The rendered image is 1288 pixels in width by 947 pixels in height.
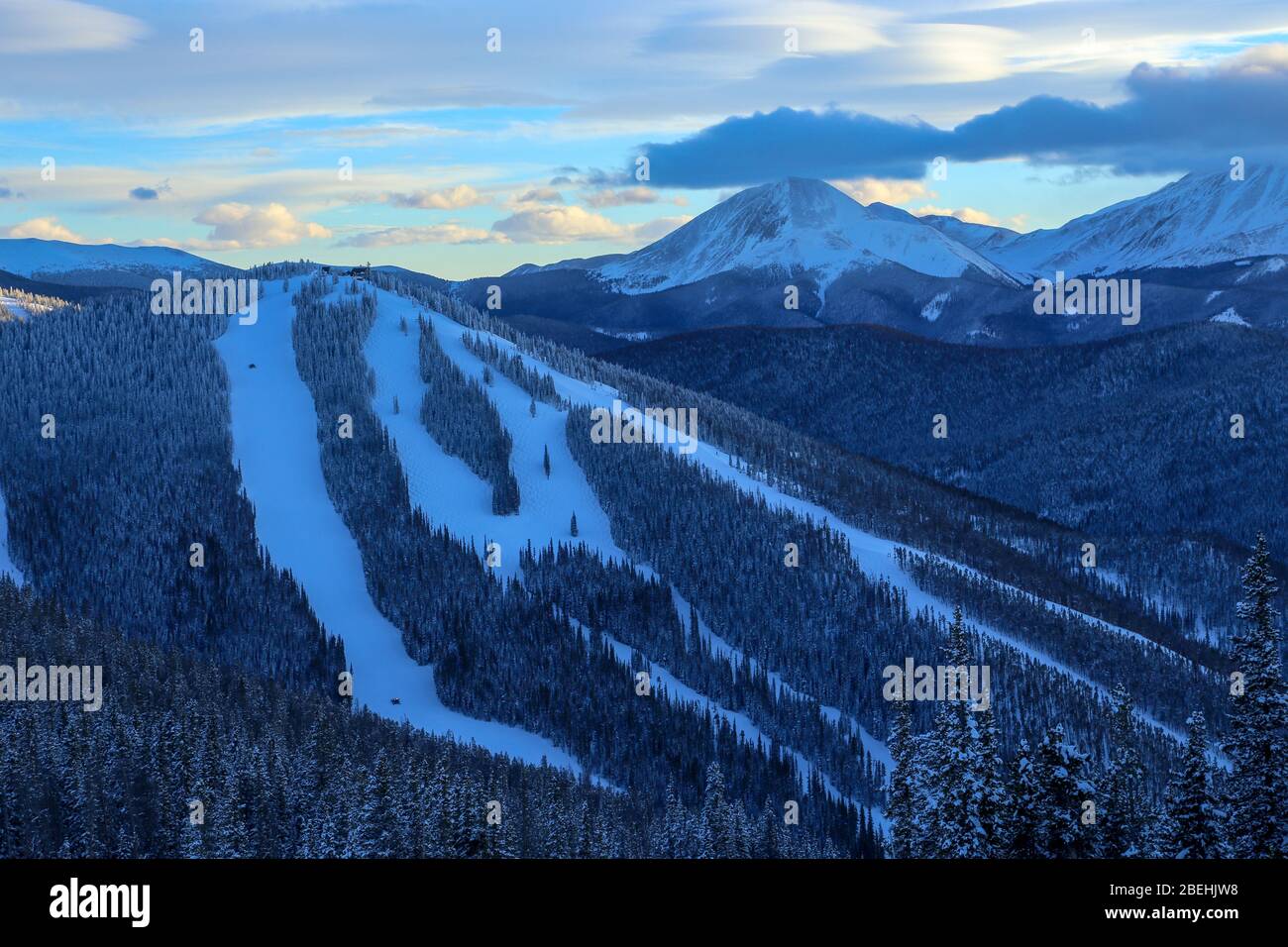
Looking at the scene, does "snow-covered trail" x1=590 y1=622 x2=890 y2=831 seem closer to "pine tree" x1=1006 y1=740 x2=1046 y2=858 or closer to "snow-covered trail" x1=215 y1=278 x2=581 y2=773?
"snow-covered trail" x1=215 y1=278 x2=581 y2=773

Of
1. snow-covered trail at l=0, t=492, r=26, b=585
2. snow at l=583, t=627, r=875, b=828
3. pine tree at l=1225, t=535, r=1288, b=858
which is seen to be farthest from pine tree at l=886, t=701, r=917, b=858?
snow-covered trail at l=0, t=492, r=26, b=585

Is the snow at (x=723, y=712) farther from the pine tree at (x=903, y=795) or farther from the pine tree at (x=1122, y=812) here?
the pine tree at (x=1122, y=812)

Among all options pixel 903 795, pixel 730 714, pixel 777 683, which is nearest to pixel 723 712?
pixel 730 714

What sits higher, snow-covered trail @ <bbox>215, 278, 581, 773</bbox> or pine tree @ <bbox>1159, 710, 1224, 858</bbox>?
pine tree @ <bbox>1159, 710, 1224, 858</bbox>

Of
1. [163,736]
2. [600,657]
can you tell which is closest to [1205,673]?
[600,657]

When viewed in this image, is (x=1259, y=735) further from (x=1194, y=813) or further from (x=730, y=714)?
(x=730, y=714)
